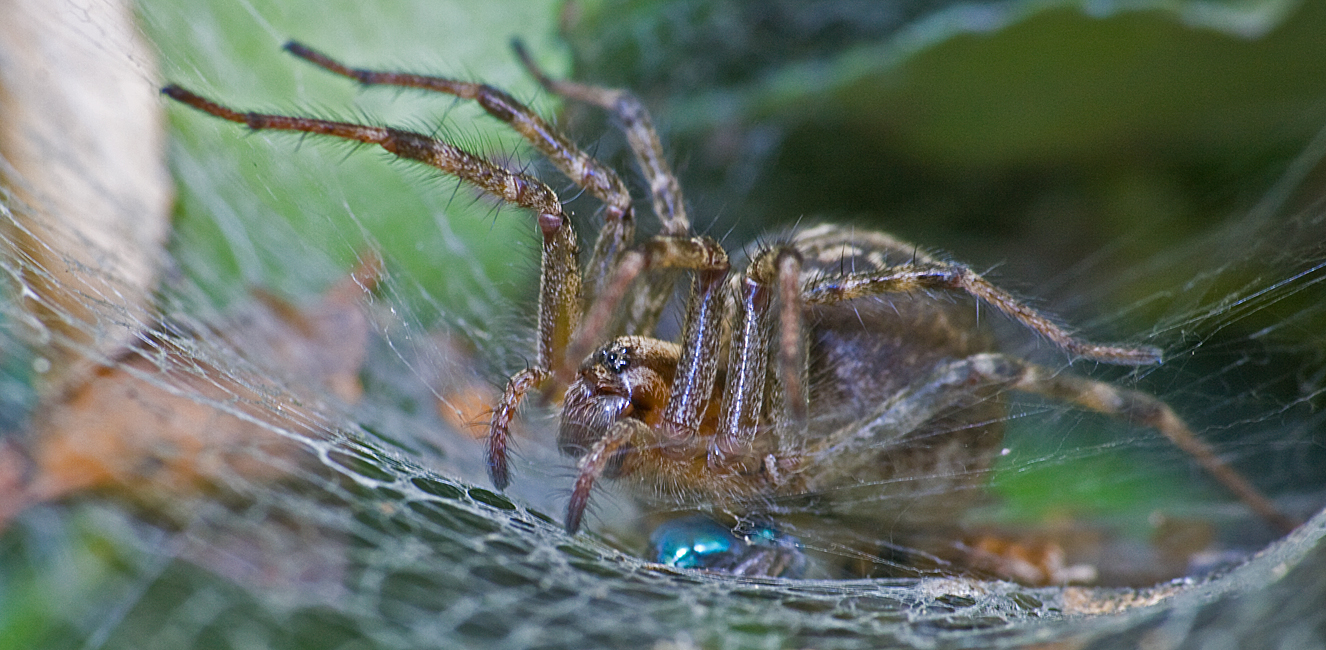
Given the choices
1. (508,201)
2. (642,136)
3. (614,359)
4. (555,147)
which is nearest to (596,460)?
(614,359)

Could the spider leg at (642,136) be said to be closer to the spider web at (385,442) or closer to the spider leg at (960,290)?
the spider web at (385,442)

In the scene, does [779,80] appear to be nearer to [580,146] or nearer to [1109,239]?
[580,146]

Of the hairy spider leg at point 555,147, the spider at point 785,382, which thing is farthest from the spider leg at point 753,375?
the hairy spider leg at point 555,147

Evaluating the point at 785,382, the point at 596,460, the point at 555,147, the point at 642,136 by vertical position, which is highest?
the point at 642,136

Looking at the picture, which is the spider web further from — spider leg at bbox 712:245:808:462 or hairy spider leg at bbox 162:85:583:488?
spider leg at bbox 712:245:808:462

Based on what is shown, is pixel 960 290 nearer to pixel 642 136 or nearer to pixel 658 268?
pixel 658 268

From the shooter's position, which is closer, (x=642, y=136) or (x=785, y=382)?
(x=785, y=382)

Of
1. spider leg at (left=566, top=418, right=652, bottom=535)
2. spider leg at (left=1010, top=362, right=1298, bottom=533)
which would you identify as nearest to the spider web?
spider leg at (left=1010, top=362, right=1298, bottom=533)
